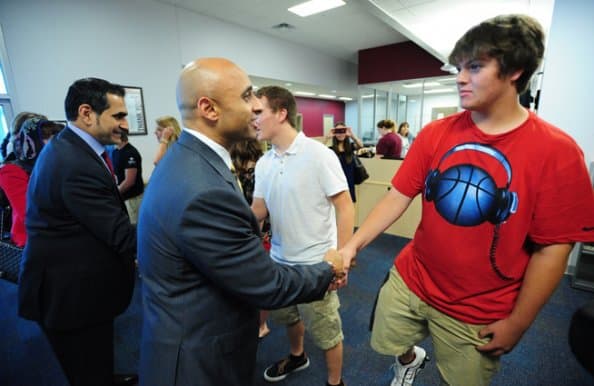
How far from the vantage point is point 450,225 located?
96cm

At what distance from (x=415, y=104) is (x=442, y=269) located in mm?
9109

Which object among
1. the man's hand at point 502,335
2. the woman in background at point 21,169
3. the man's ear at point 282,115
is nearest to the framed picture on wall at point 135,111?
the woman in background at point 21,169

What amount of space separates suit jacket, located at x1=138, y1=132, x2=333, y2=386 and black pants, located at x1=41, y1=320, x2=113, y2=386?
69 cm

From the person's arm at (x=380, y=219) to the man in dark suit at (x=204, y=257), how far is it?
329 millimetres

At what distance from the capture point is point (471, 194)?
0.91m

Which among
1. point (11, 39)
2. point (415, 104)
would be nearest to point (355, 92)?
point (415, 104)

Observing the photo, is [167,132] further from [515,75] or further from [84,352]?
[515,75]

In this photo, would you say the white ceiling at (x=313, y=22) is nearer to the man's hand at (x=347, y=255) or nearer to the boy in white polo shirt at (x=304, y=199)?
the boy in white polo shirt at (x=304, y=199)

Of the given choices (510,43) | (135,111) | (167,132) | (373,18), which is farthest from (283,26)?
(510,43)

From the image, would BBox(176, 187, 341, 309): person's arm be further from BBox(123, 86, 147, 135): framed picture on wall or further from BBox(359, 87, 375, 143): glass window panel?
BBox(359, 87, 375, 143): glass window panel

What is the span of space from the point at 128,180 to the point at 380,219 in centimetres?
278

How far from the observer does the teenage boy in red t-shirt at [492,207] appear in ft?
2.66

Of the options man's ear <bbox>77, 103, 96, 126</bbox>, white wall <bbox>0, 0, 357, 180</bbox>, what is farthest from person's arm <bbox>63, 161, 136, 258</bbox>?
white wall <bbox>0, 0, 357, 180</bbox>

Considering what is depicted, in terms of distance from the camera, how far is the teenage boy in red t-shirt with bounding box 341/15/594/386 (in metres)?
0.81
